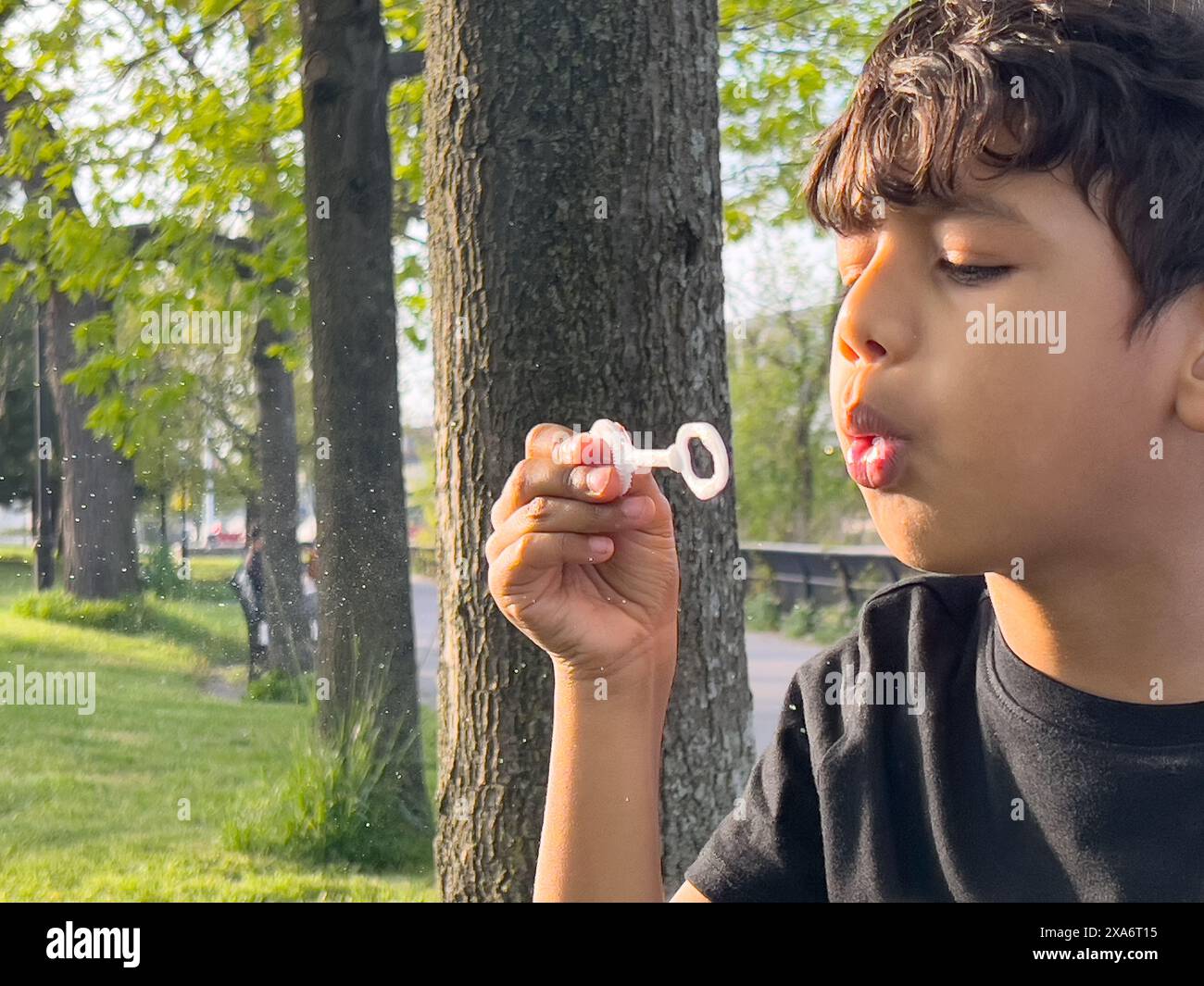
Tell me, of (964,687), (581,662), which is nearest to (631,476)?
(581,662)

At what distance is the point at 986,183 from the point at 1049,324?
8 centimetres

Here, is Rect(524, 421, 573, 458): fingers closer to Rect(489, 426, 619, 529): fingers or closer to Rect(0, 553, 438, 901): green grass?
Rect(489, 426, 619, 529): fingers

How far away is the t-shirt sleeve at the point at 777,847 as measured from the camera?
819mm

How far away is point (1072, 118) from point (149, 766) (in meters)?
3.55

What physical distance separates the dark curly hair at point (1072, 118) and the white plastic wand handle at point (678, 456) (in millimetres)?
149

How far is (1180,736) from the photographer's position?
68 cm

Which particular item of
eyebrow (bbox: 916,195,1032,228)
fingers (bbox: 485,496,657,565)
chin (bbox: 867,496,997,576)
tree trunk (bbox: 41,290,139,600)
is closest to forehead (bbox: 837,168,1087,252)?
eyebrow (bbox: 916,195,1032,228)

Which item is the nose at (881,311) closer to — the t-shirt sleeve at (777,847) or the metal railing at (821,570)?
the t-shirt sleeve at (777,847)

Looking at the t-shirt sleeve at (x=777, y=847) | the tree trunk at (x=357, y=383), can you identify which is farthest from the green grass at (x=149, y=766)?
the t-shirt sleeve at (x=777, y=847)

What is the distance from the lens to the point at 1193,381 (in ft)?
2.15

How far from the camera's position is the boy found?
65 centimetres

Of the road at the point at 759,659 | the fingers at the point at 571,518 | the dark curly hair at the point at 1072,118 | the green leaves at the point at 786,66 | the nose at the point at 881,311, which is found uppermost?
the green leaves at the point at 786,66

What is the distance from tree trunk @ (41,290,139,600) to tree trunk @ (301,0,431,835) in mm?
1051
